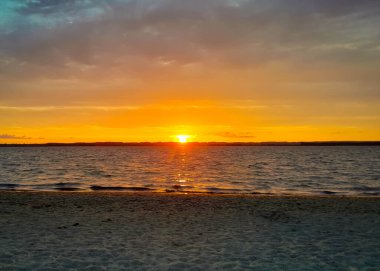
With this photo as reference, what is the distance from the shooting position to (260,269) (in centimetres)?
1088

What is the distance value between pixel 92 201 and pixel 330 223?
1526 cm

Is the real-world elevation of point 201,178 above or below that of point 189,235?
below

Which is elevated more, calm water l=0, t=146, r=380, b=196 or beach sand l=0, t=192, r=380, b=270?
beach sand l=0, t=192, r=380, b=270

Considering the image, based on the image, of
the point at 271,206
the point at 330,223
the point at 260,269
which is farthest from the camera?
the point at 271,206

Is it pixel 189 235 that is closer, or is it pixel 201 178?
pixel 189 235

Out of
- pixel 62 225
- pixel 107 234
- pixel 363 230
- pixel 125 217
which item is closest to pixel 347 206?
pixel 363 230

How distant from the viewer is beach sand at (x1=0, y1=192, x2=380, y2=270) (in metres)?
11.5

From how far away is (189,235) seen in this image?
15078mm

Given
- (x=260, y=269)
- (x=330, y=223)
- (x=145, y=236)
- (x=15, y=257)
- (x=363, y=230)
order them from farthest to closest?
(x=330, y=223) → (x=363, y=230) → (x=145, y=236) → (x=15, y=257) → (x=260, y=269)

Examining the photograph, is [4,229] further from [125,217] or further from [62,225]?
[125,217]

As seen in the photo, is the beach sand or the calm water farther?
the calm water

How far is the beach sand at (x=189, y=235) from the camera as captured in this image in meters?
11.5

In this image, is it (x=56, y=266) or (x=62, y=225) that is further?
(x=62, y=225)

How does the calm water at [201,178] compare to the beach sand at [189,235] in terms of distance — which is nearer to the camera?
the beach sand at [189,235]
